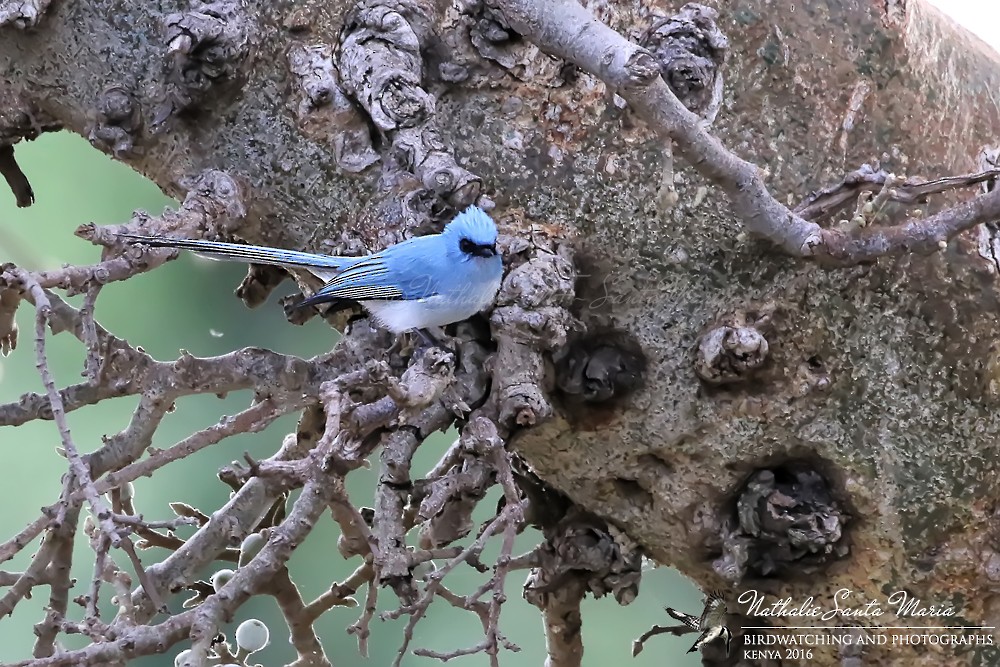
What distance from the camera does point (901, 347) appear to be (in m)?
1.03

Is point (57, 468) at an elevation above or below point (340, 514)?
below

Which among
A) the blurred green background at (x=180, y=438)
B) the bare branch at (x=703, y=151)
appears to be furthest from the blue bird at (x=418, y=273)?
the blurred green background at (x=180, y=438)

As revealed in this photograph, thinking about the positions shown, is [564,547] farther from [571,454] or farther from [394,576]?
[394,576]

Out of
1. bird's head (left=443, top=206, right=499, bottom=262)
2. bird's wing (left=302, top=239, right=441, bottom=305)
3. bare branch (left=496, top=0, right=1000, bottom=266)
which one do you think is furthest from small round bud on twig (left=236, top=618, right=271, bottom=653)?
bare branch (left=496, top=0, right=1000, bottom=266)

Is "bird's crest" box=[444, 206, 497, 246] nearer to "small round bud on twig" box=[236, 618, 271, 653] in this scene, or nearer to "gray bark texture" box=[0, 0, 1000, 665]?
"gray bark texture" box=[0, 0, 1000, 665]

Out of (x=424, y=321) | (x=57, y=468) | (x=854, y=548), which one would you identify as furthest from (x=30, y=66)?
(x=57, y=468)

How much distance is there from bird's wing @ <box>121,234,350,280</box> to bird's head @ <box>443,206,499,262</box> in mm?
135

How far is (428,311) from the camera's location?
1.09 metres

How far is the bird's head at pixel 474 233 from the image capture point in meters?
1.01

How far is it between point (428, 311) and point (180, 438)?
5.09 feet

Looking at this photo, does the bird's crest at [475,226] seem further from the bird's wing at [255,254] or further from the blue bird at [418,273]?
the bird's wing at [255,254]

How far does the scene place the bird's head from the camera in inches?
39.8

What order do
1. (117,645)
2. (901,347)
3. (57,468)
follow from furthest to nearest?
1. (57,468)
2. (901,347)
3. (117,645)

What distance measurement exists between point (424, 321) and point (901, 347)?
530 millimetres
